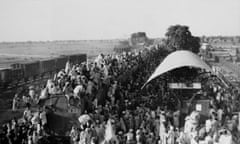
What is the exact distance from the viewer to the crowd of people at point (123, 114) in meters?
7.32

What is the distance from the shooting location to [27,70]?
19.9 meters

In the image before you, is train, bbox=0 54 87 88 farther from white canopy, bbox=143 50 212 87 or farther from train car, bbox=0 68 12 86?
white canopy, bbox=143 50 212 87

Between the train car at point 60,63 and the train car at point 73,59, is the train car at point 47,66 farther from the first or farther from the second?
the train car at point 73,59

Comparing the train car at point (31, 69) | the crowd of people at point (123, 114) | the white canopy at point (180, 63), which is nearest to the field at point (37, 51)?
the train car at point (31, 69)

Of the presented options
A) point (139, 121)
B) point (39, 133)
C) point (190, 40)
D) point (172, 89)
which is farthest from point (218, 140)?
point (190, 40)

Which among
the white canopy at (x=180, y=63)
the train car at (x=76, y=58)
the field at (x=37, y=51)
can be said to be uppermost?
the white canopy at (x=180, y=63)

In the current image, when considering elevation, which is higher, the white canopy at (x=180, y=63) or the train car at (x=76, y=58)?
the white canopy at (x=180, y=63)

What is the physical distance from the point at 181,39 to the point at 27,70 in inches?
889

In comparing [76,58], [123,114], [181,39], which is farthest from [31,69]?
[181,39]

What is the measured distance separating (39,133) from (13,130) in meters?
0.62

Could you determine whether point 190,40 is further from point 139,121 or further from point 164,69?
point 139,121

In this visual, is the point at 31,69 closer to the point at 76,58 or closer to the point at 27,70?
the point at 27,70

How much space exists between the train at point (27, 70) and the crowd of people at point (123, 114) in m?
6.69

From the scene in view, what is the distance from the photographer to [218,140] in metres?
7.09
